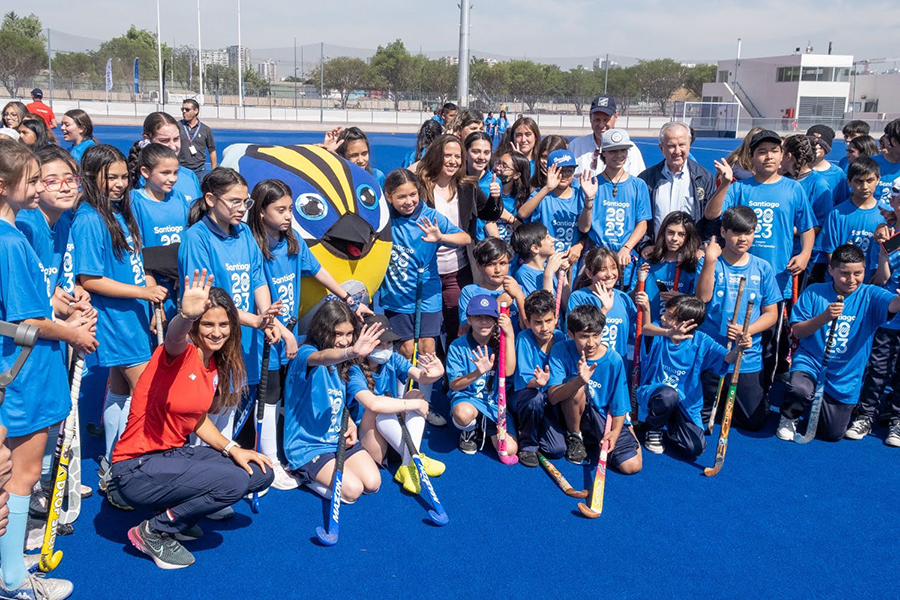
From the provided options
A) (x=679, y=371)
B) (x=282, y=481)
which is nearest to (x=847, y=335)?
(x=679, y=371)

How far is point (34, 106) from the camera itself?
13.3m

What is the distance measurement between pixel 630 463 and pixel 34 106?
12891 millimetres

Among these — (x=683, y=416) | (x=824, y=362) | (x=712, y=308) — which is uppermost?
(x=712, y=308)

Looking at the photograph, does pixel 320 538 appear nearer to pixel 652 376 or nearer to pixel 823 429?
pixel 652 376

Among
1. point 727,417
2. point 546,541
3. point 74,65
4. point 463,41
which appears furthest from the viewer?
point 74,65

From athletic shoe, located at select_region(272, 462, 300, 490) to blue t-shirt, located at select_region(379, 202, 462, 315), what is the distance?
1.36 meters

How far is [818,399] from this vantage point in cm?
507

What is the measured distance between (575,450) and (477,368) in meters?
0.83

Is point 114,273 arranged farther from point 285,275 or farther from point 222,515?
point 222,515

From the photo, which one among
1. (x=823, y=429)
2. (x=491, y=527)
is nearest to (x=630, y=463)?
(x=491, y=527)

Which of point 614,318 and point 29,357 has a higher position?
point 29,357

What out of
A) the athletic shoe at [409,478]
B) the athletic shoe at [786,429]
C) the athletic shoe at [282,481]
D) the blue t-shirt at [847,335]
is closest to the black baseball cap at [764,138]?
the blue t-shirt at [847,335]

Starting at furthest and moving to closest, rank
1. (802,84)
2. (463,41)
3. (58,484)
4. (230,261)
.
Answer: (802,84) < (463,41) < (230,261) < (58,484)

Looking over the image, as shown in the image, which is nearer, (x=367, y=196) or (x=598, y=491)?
(x=598, y=491)
